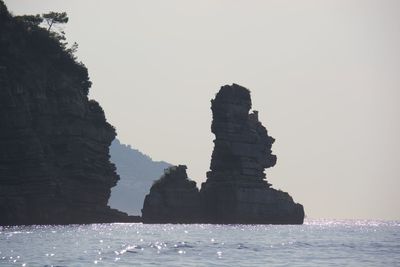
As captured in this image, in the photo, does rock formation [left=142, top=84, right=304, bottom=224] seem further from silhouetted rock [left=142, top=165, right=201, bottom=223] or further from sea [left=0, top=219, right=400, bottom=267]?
sea [left=0, top=219, right=400, bottom=267]

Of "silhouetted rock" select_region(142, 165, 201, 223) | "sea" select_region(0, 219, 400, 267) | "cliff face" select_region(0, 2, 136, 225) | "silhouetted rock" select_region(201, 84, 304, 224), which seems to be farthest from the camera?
"silhouetted rock" select_region(142, 165, 201, 223)

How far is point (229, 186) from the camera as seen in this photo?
182000 mm

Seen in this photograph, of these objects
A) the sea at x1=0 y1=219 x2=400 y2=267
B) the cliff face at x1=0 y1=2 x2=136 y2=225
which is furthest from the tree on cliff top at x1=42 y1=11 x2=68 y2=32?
the sea at x1=0 y1=219 x2=400 y2=267

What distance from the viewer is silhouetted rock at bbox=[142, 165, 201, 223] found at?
597 ft

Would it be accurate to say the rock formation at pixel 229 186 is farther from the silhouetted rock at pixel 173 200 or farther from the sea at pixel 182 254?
the sea at pixel 182 254

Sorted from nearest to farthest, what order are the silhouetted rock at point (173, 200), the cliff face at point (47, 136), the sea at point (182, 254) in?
the sea at point (182, 254) < the cliff face at point (47, 136) < the silhouetted rock at point (173, 200)

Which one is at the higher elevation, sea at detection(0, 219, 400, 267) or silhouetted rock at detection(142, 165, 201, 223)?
silhouetted rock at detection(142, 165, 201, 223)

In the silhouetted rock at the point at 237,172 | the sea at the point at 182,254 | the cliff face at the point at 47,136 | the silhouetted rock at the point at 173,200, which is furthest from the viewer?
the silhouetted rock at the point at 173,200

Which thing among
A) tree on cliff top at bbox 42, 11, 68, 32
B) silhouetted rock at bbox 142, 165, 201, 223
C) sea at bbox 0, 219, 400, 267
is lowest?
sea at bbox 0, 219, 400, 267

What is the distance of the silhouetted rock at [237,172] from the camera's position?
18175 cm

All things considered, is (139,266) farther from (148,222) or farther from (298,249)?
(148,222)

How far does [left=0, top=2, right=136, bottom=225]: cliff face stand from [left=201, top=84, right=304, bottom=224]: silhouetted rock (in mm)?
22533

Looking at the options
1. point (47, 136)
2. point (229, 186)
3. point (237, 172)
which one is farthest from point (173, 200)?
point (47, 136)

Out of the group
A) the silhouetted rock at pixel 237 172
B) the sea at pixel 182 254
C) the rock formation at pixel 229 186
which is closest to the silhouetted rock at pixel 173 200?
the rock formation at pixel 229 186
